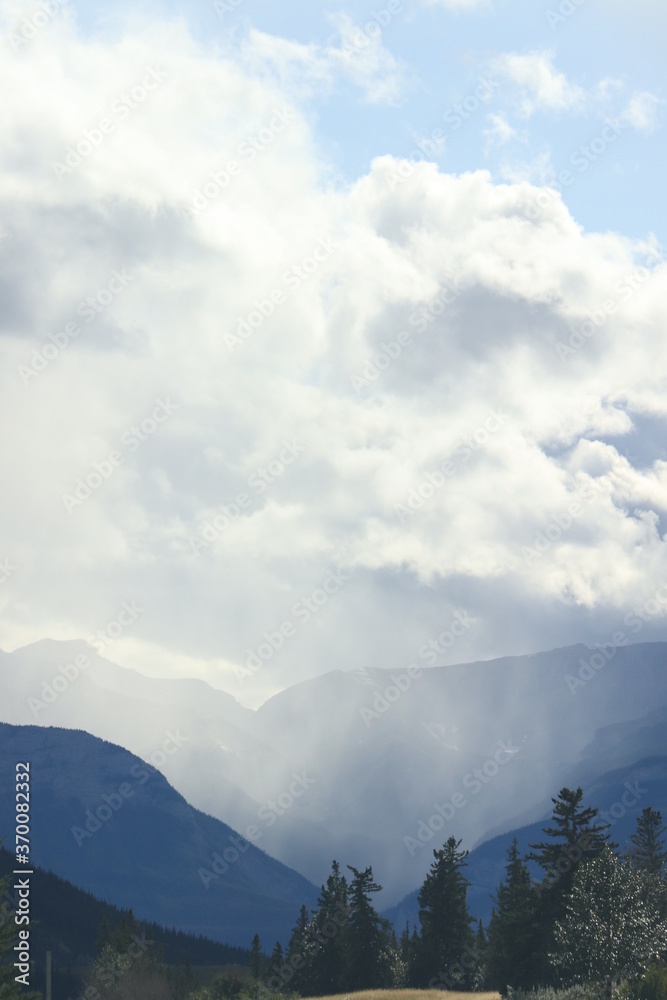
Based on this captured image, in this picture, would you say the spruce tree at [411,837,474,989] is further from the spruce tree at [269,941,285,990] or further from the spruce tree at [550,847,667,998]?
the spruce tree at [550,847,667,998]

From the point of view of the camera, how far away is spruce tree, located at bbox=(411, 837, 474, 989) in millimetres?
83000

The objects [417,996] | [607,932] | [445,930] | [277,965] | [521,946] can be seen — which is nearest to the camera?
[607,932]

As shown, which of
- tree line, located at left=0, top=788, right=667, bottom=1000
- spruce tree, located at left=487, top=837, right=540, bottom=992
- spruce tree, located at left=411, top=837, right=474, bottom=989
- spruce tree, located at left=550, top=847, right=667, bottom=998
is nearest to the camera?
spruce tree, located at left=550, top=847, right=667, bottom=998

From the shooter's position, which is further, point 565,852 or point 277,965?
point 277,965

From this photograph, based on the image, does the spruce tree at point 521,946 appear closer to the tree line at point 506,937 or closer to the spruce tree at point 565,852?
the tree line at point 506,937

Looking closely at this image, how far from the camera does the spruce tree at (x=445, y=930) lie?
272ft

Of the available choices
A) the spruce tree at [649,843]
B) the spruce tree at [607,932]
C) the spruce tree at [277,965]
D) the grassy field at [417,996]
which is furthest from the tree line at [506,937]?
the grassy field at [417,996]

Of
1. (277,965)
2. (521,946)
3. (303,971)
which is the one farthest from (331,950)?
(521,946)

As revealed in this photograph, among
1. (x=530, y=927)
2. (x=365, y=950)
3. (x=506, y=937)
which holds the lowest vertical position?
(x=365, y=950)

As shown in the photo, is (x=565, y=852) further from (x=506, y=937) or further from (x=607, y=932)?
(x=607, y=932)

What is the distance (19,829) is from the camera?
68562 mm

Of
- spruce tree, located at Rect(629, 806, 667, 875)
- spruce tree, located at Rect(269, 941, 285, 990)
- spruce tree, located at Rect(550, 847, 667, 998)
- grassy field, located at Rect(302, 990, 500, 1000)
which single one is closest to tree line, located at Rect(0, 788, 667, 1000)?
spruce tree, located at Rect(550, 847, 667, 998)

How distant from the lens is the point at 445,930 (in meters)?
84.9

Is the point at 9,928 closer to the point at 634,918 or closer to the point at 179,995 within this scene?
the point at 634,918
